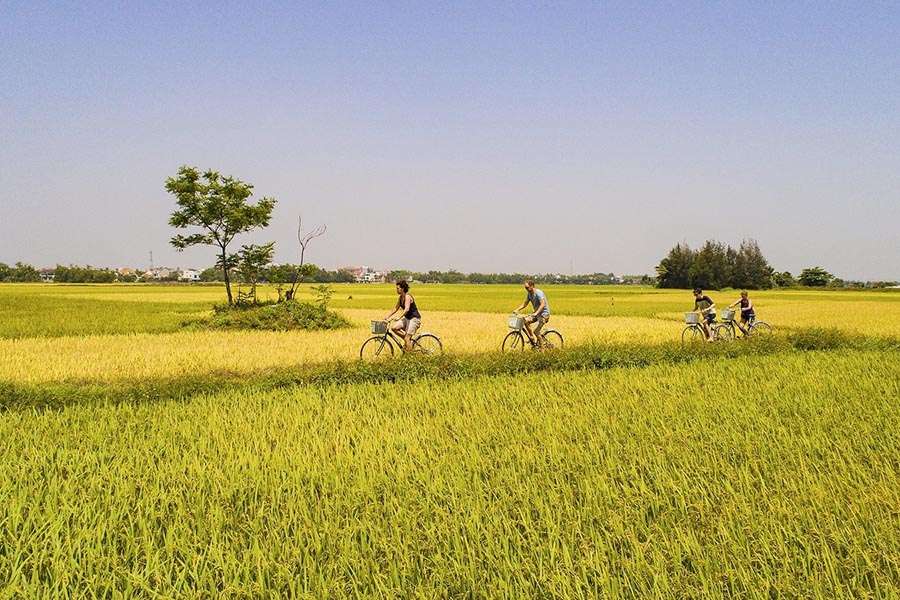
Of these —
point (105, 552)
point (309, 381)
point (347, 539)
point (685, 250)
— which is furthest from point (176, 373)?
point (685, 250)

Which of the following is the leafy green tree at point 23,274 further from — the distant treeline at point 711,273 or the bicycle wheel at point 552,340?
the bicycle wheel at point 552,340

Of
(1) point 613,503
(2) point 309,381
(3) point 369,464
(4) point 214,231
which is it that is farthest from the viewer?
(4) point 214,231

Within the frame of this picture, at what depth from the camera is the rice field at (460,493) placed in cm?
337

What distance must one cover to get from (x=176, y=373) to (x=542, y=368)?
280 inches

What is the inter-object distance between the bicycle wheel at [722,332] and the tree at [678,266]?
78.0m

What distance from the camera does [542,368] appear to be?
1184cm

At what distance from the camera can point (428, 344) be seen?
12891 millimetres

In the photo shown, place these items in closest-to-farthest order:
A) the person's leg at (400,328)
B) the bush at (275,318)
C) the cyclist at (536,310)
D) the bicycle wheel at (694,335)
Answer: the person's leg at (400,328) → the cyclist at (536,310) → the bicycle wheel at (694,335) → the bush at (275,318)

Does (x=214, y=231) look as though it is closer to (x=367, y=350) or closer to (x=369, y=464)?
(x=367, y=350)

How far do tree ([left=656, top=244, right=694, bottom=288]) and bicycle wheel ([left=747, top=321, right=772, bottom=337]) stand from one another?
251ft

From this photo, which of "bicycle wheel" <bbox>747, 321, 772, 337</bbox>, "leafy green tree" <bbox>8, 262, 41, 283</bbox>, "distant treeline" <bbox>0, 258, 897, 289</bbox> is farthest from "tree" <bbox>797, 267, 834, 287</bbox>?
"leafy green tree" <bbox>8, 262, 41, 283</bbox>

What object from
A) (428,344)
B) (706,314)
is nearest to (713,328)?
(706,314)

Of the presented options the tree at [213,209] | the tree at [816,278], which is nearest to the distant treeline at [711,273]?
the tree at [816,278]

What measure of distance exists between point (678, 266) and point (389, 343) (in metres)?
87.1
